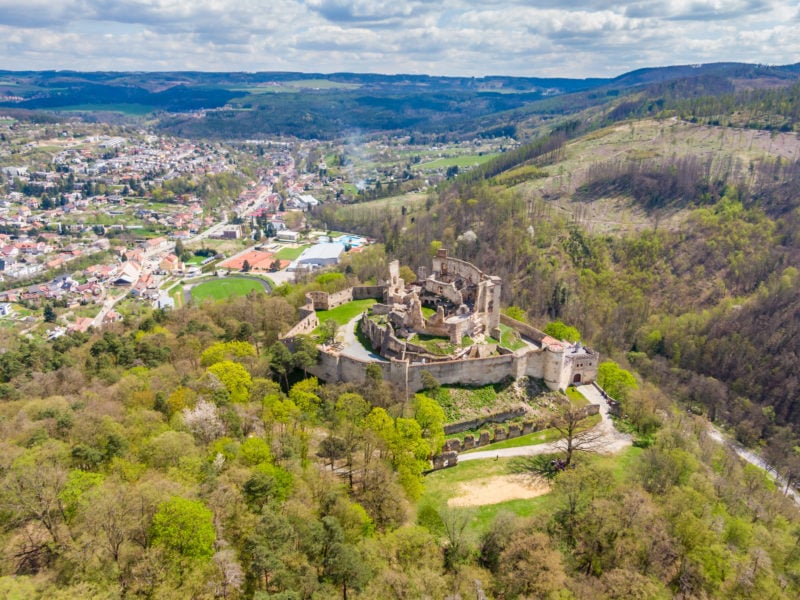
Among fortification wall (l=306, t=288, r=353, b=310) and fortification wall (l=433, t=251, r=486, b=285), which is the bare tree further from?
fortification wall (l=306, t=288, r=353, b=310)

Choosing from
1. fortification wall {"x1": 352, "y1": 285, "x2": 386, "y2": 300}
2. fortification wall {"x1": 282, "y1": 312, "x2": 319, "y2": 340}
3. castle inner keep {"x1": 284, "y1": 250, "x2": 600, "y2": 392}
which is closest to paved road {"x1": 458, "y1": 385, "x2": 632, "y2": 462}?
castle inner keep {"x1": 284, "y1": 250, "x2": 600, "y2": 392}

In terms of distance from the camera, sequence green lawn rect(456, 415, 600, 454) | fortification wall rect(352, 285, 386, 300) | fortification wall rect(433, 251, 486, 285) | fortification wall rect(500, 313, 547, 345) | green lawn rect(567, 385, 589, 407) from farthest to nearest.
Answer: fortification wall rect(352, 285, 386, 300), fortification wall rect(433, 251, 486, 285), fortification wall rect(500, 313, 547, 345), green lawn rect(567, 385, 589, 407), green lawn rect(456, 415, 600, 454)

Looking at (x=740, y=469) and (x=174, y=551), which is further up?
(x=174, y=551)

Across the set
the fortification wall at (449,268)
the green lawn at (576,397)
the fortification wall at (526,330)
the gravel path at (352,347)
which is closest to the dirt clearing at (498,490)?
the green lawn at (576,397)

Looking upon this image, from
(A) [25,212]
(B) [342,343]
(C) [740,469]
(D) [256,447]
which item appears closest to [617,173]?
(C) [740,469]

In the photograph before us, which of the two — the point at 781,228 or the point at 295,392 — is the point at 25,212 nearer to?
the point at 295,392

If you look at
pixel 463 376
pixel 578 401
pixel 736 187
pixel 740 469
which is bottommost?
pixel 740 469
